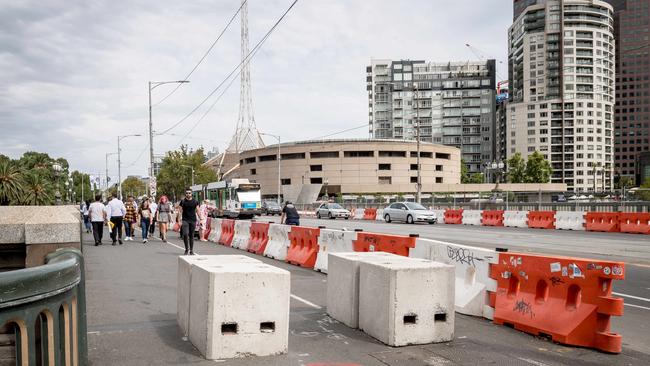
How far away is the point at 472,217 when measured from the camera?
108 ft

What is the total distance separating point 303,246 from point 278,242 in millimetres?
1676

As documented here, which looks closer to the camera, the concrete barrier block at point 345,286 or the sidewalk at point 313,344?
the sidewalk at point 313,344

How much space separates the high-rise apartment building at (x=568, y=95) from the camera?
14450 centimetres

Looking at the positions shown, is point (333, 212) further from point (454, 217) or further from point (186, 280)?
point (186, 280)

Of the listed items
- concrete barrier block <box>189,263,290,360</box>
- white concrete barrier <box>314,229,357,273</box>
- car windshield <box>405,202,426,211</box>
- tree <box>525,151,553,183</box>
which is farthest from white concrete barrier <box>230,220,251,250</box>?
tree <box>525,151,553,183</box>

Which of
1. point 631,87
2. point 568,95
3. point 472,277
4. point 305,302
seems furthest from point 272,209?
point 631,87

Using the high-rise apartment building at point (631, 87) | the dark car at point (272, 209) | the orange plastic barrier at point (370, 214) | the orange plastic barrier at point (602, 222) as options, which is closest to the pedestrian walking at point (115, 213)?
the orange plastic barrier at point (602, 222)

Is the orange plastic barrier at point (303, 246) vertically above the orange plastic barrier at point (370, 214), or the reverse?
the orange plastic barrier at point (303, 246)

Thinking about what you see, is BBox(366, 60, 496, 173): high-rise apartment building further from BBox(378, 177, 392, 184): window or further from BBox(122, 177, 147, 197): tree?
BBox(122, 177, 147, 197): tree

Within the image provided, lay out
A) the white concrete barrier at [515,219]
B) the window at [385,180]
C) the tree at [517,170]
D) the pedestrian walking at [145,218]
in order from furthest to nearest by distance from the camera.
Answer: the tree at [517,170] < the window at [385,180] < the white concrete barrier at [515,219] < the pedestrian walking at [145,218]

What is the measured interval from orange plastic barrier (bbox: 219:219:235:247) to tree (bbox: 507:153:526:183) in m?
117

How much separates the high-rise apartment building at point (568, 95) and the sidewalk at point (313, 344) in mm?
148725

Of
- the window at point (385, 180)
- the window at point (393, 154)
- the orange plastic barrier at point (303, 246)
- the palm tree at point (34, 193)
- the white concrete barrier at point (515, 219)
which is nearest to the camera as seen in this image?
the orange plastic barrier at point (303, 246)

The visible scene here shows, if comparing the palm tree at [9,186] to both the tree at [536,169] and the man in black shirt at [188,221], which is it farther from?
the tree at [536,169]
